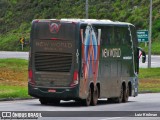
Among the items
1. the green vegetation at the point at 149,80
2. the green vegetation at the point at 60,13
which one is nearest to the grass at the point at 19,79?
the green vegetation at the point at 149,80

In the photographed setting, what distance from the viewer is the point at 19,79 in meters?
48.1

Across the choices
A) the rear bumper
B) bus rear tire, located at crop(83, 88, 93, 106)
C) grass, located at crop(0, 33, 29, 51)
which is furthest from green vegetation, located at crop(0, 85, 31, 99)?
grass, located at crop(0, 33, 29, 51)

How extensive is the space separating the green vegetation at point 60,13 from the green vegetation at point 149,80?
111 feet

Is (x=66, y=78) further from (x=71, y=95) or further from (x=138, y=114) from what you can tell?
(x=138, y=114)

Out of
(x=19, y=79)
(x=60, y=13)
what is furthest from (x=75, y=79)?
(x=60, y=13)

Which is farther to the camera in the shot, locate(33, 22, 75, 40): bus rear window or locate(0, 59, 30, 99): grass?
locate(0, 59, 30, 99): grass

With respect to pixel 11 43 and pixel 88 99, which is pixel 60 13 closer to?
pixel 11 43

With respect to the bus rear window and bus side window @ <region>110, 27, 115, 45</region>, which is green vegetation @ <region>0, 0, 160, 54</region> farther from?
the bus rear window

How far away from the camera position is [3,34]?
11150 cm

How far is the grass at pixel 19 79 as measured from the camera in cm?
3657

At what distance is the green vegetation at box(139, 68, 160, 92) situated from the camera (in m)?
46.5

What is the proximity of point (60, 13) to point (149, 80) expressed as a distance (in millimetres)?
56921

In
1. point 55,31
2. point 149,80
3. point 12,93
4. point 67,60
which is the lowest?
point 149,80

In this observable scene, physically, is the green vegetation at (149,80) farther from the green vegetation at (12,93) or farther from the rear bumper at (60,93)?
the rear bumper at (60,93)
